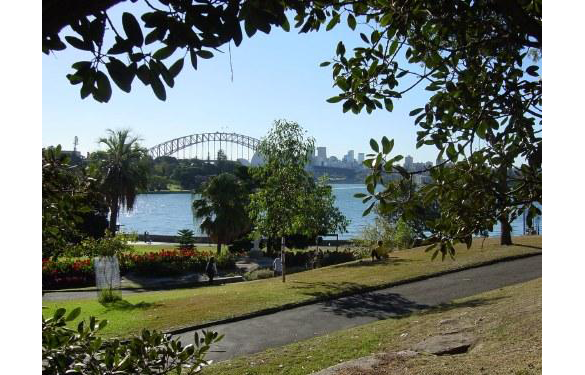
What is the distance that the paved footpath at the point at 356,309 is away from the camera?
7406mm

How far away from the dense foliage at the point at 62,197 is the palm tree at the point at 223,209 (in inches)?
889

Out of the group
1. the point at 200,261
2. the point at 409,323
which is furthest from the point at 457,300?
the point at 200,261

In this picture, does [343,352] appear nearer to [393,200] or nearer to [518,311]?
[518,311]

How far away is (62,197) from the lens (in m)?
2.37

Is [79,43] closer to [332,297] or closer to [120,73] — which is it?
[120,73]

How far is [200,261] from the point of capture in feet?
64.1

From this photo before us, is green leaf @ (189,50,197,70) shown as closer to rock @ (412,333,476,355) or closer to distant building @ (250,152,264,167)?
rock @ (412,333,476,355)

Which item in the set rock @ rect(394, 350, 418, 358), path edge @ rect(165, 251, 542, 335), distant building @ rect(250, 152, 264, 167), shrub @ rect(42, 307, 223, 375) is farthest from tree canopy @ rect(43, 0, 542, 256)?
distant building @ rect(250, 152, 264, 167)

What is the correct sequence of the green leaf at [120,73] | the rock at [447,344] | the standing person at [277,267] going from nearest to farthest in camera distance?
Result: the green leaf at [120,73], the rock at [447,344], the standing person at [277,267]

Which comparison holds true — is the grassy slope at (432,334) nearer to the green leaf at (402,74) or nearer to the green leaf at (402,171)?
the green leaf at (402,171)

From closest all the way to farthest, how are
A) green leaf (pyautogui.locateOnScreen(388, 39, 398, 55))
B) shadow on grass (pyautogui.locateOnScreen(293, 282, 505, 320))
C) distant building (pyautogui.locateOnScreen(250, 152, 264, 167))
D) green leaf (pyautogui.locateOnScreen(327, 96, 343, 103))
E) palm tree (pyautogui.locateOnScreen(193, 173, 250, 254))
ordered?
green leaf (pyautogui.locateOnScreen(327, 96, 343, 103)) < green leaf (pyautogui.locateOnScreen(388, 39, 398, 55)) < shadow on grass (pyautogui.locateOnScreen(293, 282, 505, 320)) < distant building (pyautogui.locateOnScreen(250, 152, 264, 167)) < palm tree (pyautogui.locateOnScreen(193, 173, 250, 254))

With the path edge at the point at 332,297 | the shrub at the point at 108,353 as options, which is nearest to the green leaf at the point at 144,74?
the shrub at the point at 108,353

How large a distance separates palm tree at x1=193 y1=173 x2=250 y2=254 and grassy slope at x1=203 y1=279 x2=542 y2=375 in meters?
18.2

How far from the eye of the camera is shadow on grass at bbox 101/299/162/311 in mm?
10422
